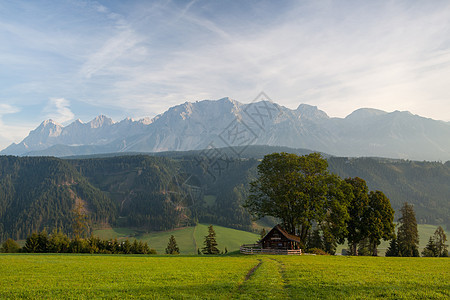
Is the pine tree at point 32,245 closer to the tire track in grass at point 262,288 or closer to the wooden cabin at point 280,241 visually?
the wooden cabin at point 280,241

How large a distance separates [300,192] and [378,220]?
16.6 m

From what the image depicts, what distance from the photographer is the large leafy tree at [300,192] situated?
4919 centimetres

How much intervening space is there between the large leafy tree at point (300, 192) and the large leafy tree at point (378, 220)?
6961 mm

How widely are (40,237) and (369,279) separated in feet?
192

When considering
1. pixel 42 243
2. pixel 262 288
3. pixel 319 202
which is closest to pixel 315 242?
pixel 319 202

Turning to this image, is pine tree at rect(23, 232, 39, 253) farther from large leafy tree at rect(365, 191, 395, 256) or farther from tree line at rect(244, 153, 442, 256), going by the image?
large leafy tree at rect(365, 191, 395, 256)

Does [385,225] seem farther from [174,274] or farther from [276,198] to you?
[174,274]

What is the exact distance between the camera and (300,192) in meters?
Answer: 48.8

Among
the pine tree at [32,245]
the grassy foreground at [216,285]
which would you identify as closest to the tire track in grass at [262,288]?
the grassy foreground at [216,285]

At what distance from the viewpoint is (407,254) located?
59.8 m

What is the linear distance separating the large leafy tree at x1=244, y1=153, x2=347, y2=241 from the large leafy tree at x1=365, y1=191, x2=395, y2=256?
6961 millimetres

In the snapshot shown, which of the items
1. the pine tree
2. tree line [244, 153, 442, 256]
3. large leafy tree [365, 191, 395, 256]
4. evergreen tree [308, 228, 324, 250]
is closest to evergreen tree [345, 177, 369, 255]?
tree line [244, 153, 442, 256]

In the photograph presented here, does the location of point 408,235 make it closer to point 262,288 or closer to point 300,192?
point 300,192

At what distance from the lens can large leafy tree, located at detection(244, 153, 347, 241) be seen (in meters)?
49.2
